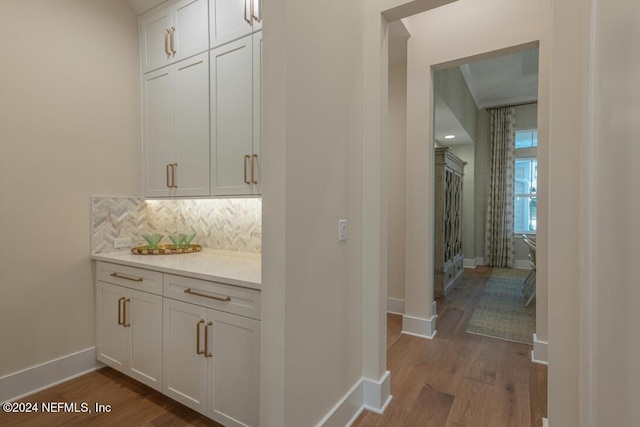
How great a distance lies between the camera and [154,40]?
8.41 ft

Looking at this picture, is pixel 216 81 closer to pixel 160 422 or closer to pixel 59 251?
pixel 59 251

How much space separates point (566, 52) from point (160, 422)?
9.31 feet

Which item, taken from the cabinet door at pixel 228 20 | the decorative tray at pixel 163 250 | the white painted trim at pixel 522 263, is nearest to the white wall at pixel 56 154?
the decorative tray at pixel 163 250

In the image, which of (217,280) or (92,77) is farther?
(92,77)

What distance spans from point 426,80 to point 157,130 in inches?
101

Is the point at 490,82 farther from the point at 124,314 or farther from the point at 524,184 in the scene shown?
the point at 124,314

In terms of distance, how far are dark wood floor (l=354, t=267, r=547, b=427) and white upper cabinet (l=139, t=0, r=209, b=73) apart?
2.82 meters

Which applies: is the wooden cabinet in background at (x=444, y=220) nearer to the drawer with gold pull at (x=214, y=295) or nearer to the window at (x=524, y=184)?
the window at (x=524, y=184)

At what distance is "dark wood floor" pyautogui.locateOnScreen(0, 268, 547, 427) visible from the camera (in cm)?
183

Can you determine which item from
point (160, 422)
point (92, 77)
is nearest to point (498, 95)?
point (92, 77)

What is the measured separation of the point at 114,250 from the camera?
8.39 feet

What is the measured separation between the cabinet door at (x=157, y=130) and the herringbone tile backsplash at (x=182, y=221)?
233 millimetres

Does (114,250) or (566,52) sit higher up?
(566,52)

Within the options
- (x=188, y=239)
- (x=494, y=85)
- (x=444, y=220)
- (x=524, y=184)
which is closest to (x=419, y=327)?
(x=444, y=220)
